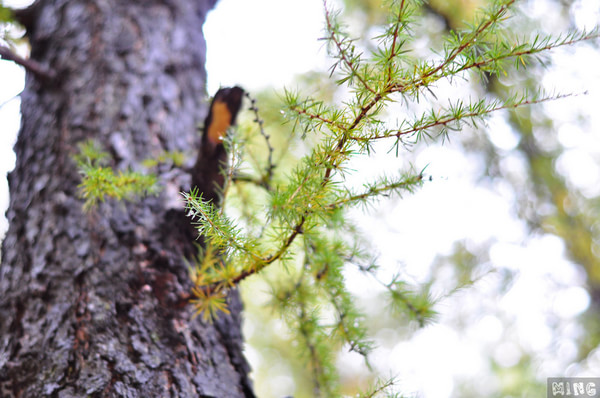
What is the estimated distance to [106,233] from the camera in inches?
41.0

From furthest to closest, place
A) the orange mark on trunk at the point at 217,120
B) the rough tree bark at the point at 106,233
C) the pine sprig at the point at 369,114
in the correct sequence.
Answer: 1. the orange mark on trunk at the point at 217,120
2. the rough tree bark at the point at 106,233
3. the pine sprig at the point at 369,114

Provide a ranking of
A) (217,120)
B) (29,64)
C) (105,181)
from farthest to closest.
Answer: (29,64) → (217,120) → (105,181)

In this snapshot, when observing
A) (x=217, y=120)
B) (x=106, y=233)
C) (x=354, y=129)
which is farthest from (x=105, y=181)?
(x=354, y=129)

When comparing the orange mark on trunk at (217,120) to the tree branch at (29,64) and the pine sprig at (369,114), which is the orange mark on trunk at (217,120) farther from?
the tree branch at (29,64)

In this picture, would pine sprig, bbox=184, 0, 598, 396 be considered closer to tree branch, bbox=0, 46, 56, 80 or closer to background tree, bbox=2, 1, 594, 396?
background tree, bbox=2, 1, 594, 396

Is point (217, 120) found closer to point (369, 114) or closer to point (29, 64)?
point (369, 114)

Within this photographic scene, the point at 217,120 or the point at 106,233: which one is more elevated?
the point at 217,120

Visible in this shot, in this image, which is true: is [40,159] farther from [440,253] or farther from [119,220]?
[440,253]

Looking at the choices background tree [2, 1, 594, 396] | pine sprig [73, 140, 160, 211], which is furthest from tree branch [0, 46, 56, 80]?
background tree [2, 1, 594, 396]

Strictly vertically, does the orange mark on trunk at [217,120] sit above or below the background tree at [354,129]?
above

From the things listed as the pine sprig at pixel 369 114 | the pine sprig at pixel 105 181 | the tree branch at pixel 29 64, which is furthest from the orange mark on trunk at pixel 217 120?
the tree branch at pixel 29 64

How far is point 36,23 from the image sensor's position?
1.46m

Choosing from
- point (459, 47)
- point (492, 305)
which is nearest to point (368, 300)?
point (492, 305)

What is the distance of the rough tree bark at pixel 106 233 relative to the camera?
88 cm
